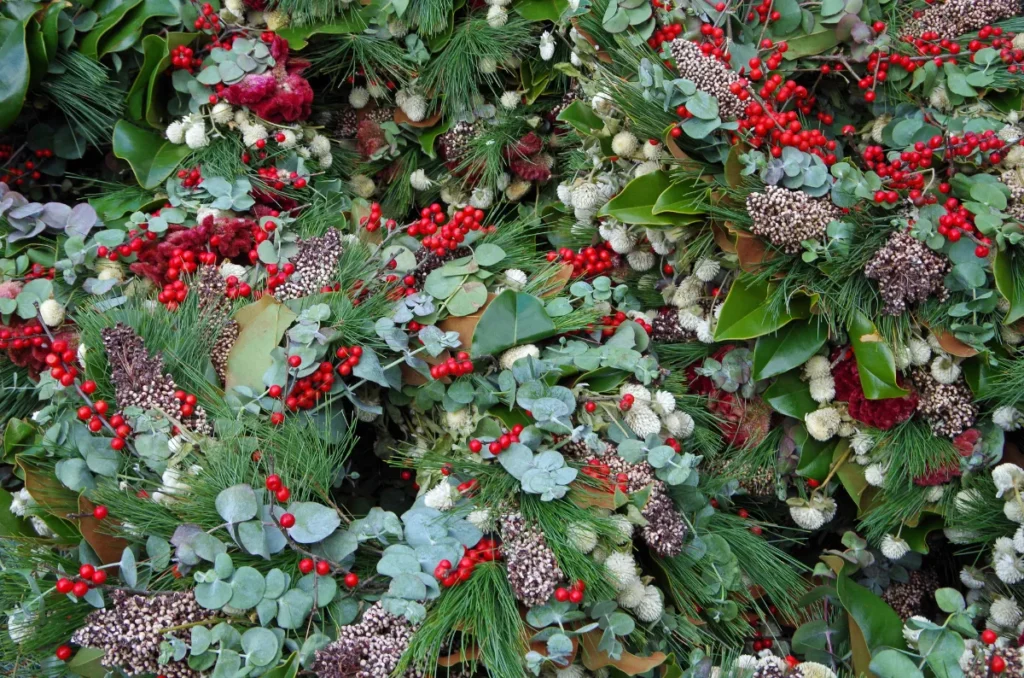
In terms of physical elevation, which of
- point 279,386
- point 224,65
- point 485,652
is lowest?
point 485,652

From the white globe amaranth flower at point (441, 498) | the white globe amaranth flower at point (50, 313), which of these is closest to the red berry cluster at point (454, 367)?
the white globe amaranth flower at point (441, 498)

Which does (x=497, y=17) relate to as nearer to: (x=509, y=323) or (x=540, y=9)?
(x=540, y=9)

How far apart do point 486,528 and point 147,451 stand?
336 millimetres

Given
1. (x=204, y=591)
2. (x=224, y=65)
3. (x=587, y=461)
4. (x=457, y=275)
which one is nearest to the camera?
(x=204, y=591)

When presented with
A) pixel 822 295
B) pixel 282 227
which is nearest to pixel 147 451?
pixel 282 227

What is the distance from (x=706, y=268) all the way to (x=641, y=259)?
0.10 meters

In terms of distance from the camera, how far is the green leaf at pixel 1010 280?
0.82 metres

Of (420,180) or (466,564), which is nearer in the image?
(466,564)

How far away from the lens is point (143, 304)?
2.92ft

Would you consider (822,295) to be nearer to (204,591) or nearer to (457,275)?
(457,275)

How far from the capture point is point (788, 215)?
84cm

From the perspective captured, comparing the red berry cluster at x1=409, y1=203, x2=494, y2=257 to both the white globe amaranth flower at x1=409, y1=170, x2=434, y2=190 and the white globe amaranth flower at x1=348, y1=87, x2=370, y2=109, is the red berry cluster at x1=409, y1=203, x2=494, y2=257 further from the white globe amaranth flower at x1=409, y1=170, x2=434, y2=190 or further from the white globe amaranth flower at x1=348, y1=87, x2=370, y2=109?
the white globe amaranth flower at x1=348, y1=87, x2=370, y2=109

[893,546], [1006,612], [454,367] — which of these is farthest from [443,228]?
[1006,612]

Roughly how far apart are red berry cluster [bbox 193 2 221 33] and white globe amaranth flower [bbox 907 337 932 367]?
95cm
